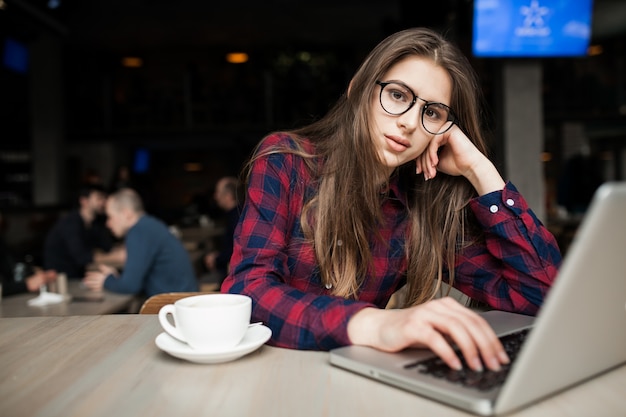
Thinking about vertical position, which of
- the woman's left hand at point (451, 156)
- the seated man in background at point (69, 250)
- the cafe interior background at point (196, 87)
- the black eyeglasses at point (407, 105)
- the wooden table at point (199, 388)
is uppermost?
the cafe interior background at point (196, 87)

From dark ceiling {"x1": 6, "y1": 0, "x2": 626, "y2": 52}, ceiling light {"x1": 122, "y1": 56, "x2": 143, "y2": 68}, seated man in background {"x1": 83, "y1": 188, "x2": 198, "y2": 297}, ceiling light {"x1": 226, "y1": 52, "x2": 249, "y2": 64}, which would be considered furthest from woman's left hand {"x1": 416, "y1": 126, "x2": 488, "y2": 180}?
ceiling light {"x1": 122, "y1": 56, "x2": 143, "y2": 68}

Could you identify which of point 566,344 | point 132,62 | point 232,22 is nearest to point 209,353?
point 566,344

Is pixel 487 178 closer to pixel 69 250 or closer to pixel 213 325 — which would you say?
pixel 213 325

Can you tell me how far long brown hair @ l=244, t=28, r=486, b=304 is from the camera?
4.59 feet

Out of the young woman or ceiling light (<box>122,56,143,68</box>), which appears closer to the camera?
the young woman

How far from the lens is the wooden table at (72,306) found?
8.65ft

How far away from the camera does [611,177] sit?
13266 millimetres

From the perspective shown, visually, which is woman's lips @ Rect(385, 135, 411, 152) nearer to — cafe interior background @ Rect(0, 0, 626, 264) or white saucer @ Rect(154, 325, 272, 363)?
white saucer @ Rect(154, 325, 272, 363)

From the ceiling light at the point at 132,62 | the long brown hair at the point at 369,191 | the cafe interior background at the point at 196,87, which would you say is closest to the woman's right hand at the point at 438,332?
the long brown hair at the point at 369,191

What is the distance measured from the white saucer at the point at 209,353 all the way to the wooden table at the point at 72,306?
186 centimetres

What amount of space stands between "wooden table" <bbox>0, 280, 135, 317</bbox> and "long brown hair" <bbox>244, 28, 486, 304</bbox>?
1672 mm

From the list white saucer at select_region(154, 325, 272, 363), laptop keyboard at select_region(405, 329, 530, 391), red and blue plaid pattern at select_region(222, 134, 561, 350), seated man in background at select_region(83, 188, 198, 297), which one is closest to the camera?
laptop keyboard at select_region(405, 329, 530, 391)

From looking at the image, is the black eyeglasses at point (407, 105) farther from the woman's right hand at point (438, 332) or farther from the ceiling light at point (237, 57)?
the ceiling light at point (237, 57)

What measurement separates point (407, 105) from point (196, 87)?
11864 mm
